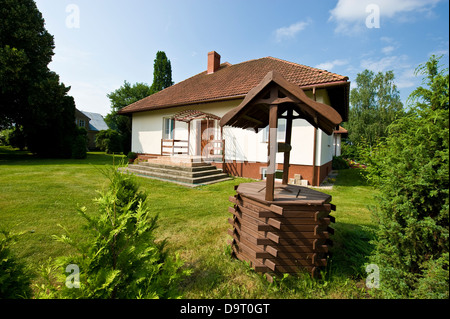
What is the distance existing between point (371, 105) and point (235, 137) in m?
25.4

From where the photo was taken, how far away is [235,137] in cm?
1068

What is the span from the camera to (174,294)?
1.66m

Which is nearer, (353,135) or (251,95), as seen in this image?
(251,95)

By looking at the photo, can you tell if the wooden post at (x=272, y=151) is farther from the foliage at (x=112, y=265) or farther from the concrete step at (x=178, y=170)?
the concrete step at (x=178, y=170)

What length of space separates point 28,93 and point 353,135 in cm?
3336

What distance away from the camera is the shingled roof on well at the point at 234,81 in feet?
29.5

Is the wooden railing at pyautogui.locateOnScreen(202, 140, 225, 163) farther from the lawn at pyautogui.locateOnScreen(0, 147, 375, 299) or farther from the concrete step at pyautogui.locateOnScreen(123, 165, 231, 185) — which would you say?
the lawn at pyautogui.locateOnScreen(0, 147, 375, 299)

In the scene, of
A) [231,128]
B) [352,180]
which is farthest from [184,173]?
[352,180]

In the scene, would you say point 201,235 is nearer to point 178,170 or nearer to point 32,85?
point 178,170

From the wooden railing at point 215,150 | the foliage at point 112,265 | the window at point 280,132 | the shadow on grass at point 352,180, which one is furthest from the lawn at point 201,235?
the wooden railing at point 215,150

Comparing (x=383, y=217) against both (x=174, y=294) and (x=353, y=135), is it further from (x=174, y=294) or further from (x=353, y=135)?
(x=353, y=135)

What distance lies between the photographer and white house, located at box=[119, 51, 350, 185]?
8719 mm

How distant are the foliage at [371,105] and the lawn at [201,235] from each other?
22.3m
